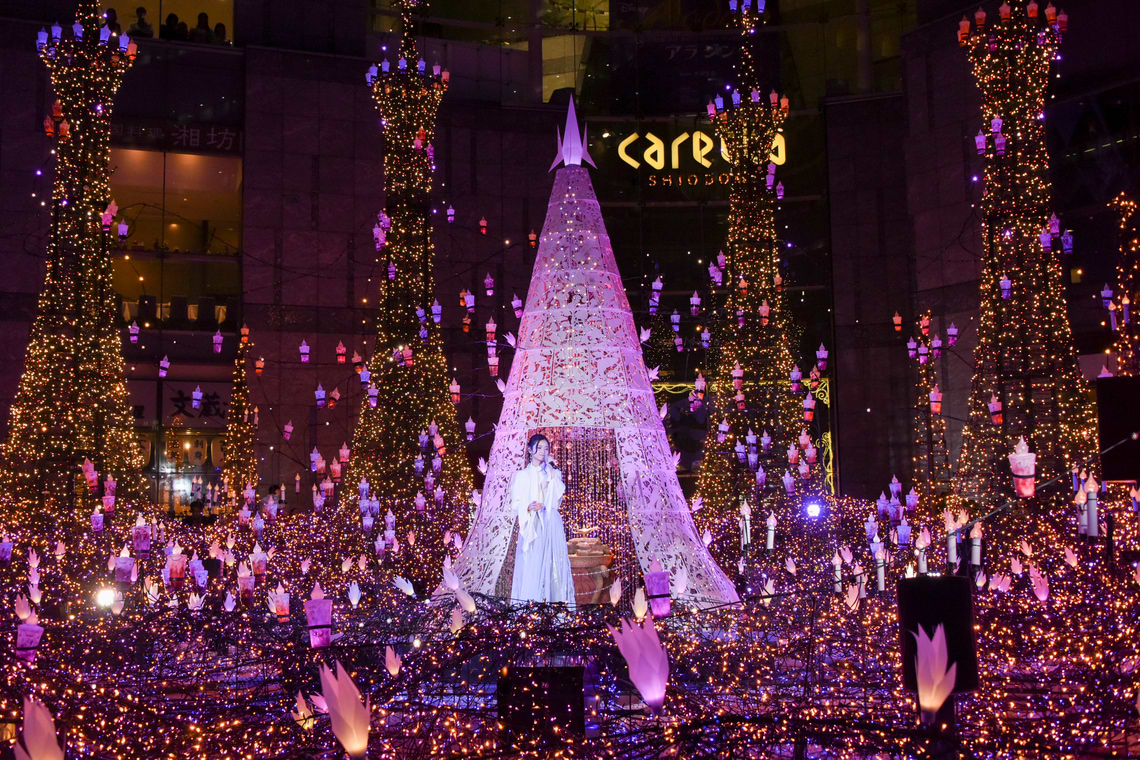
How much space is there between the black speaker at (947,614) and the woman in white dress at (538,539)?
18.0ft

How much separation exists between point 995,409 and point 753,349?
3623 mm

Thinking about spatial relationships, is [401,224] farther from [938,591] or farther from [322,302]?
[938,591]

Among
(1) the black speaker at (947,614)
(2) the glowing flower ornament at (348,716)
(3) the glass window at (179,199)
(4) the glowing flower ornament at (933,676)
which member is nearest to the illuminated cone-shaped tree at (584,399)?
(1) the black speaker at (947,614)

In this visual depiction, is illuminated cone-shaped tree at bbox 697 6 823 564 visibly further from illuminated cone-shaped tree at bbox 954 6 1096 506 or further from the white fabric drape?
the white fabric drape

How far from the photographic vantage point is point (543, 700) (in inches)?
148

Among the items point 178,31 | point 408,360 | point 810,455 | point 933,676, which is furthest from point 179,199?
point 933,676

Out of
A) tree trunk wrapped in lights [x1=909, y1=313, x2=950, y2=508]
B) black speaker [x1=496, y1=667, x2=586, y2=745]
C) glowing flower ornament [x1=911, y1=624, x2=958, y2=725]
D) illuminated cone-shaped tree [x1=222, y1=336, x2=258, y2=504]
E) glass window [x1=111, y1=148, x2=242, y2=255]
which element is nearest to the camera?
glowing flower ornament [x1=911, y1=624, x2=958, y2=725]

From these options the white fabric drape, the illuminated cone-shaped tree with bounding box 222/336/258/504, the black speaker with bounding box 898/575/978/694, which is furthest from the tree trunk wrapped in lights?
the black speaker with bounding box 898/575/978/694

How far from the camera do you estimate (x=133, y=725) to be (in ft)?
12.0

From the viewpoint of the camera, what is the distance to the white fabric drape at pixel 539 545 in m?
8.11

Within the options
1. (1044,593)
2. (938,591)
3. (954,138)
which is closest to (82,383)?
(1044,593)

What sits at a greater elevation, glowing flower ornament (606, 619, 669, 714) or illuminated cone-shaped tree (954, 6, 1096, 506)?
illuminated cone-shaped tree (954, 6, 1096, 506)

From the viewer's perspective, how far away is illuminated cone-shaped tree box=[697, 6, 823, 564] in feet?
47.6

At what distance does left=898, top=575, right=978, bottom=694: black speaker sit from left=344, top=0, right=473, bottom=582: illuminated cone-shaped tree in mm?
10486
